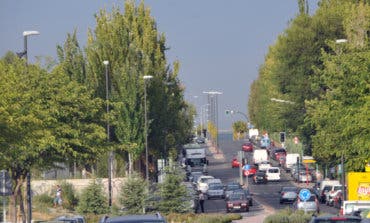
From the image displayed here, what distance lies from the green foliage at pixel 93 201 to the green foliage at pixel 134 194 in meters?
1.26

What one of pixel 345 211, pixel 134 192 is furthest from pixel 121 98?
pixel 345 211

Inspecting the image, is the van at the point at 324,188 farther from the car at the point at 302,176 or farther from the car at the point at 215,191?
the car at the point at 302,176

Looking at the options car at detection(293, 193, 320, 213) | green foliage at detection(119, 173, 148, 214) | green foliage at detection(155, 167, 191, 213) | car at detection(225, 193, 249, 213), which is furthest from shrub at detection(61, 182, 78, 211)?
car at detection(293, 193, 320, 213)

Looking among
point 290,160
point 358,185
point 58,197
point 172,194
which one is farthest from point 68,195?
point 290,160

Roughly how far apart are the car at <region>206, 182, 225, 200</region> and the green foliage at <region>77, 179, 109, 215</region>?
84.7 ft

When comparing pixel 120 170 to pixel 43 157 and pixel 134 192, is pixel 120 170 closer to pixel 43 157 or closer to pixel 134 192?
pixel 134 192

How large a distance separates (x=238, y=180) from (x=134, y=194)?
49.0 meters

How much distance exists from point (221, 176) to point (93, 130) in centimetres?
6285

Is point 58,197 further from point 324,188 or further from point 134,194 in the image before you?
point 324,188

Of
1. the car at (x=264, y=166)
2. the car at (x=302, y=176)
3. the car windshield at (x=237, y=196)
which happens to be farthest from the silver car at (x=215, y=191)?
the car at (x=264, y=166)

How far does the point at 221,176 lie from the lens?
115438 mm

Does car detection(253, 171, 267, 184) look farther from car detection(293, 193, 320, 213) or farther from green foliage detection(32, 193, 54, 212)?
car detection(293, 193, 320, 213)

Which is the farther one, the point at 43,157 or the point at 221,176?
the point at 221,176

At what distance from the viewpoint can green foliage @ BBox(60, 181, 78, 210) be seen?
229 feet
